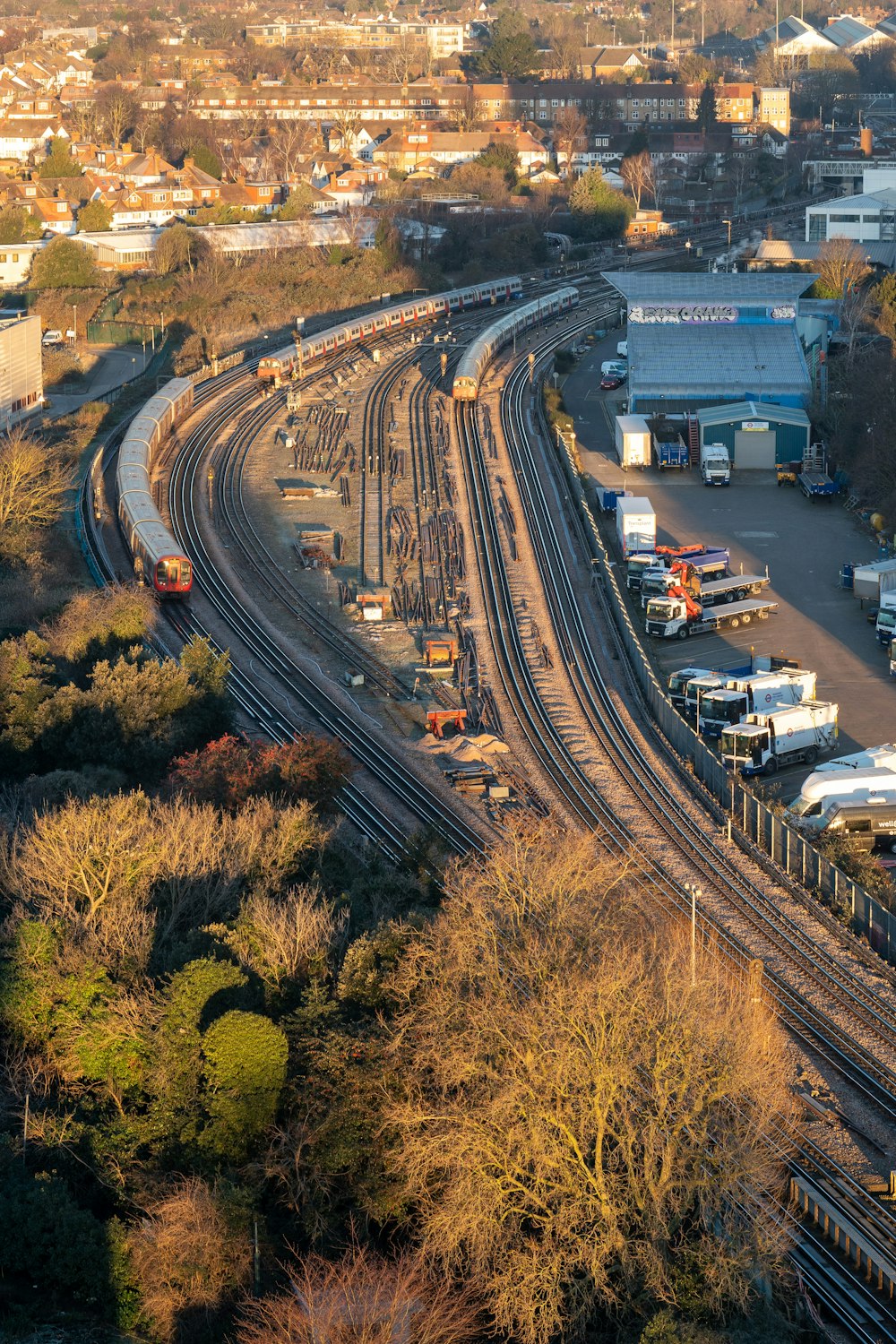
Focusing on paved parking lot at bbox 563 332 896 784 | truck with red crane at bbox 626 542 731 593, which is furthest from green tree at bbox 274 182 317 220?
truck with red crane at bbox 626 542 731 593

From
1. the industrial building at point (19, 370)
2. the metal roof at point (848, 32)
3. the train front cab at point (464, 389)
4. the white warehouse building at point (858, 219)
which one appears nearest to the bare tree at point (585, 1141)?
the train front cab at point (464, 389)

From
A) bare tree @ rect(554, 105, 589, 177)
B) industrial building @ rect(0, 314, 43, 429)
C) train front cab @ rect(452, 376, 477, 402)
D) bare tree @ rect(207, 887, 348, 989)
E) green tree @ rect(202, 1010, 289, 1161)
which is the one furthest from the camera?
bare tree @ rect(554, 105, 589, 177)

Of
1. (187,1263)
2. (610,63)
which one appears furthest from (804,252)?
(610,63)

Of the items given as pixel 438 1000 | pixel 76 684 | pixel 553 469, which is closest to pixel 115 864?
pixel 438 1000

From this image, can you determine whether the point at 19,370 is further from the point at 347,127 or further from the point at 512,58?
the point at 512,58

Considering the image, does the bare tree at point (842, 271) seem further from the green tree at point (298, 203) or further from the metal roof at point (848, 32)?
the metal roof at point (848, 32)

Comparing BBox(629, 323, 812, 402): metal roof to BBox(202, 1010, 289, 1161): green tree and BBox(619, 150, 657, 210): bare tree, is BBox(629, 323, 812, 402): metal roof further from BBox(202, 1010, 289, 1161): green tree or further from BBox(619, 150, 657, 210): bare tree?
BBox(619, 150, 657, 210): bare tree

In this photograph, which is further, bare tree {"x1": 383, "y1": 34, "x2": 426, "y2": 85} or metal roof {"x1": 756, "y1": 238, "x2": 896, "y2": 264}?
bare tree {"x1": 383, "y1": 34, "x2": 426, "y2": 85}
